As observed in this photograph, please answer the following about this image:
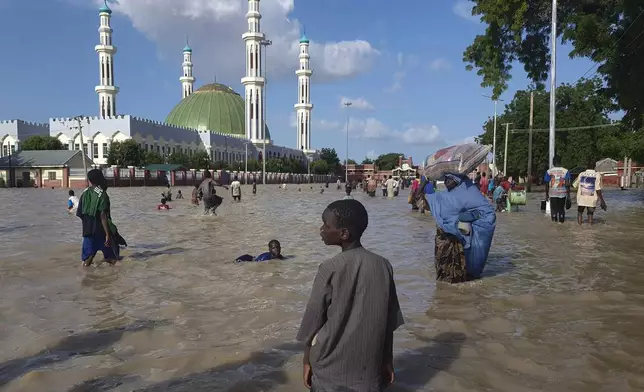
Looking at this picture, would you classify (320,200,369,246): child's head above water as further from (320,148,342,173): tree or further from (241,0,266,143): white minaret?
(320,148,342,173): tree

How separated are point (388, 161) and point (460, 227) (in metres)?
128

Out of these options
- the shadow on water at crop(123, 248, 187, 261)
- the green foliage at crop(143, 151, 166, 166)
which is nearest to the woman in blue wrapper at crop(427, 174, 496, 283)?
the shadow on water at crop(123, 248, 187, 261)

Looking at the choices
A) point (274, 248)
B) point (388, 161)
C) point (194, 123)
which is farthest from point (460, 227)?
point (388, 161)

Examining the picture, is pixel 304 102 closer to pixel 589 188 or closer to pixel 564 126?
pixel 564 126

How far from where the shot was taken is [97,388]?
3250mm

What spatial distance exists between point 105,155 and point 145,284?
60.9 metres

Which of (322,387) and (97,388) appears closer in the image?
(322,387)

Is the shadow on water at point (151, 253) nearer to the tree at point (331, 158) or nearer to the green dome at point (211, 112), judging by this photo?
the green dome at point (211, 112)

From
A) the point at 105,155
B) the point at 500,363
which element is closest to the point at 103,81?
the point at 105,155

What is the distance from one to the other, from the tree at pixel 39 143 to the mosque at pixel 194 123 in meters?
2.51

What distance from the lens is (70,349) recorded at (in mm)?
3963

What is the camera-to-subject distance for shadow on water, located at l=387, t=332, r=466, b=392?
3.36 m

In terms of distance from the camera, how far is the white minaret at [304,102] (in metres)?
94.8

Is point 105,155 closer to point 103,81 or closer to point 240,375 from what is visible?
point 103,81
